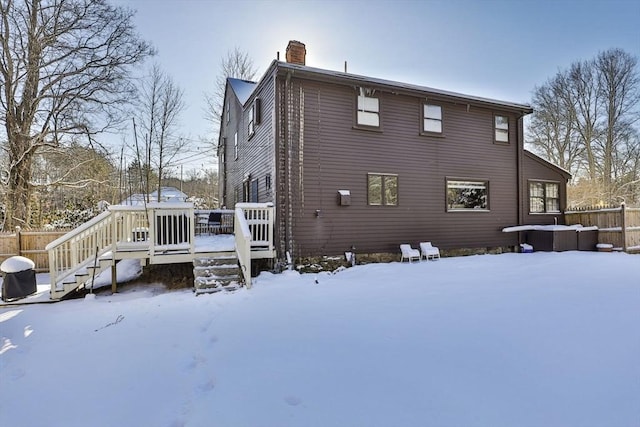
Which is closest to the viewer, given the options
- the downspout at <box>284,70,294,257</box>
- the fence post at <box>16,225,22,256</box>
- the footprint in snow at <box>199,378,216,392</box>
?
the footprint in snow at <box>199,378,216,392</box>

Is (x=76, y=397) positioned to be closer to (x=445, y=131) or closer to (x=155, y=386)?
(x=155, y=386)

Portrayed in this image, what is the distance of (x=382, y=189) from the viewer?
31.3ft

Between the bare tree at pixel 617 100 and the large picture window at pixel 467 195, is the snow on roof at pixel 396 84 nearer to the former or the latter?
the large picture window at pixel 467 195

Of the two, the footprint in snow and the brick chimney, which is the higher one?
the brick chimney

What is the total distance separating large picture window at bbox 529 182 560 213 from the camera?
12133 mm

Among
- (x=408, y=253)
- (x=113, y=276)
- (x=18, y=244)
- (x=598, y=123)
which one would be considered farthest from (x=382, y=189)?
(x=598, y=123)

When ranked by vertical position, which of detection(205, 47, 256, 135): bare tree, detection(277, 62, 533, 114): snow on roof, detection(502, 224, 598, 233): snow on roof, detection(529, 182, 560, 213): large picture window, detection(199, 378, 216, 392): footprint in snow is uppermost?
detection(205, 47, 256, 135): bare tree

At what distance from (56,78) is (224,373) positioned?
47.9ft

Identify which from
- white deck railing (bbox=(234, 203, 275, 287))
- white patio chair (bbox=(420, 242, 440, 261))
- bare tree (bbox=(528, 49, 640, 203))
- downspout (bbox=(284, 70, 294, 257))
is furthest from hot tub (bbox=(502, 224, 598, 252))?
bare tree (bbox=(528, 49, 640, 203))

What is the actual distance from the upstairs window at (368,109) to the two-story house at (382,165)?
29 millimetres

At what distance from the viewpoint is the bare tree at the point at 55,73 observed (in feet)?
38.6

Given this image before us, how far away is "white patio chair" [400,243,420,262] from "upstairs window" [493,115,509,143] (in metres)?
5.30

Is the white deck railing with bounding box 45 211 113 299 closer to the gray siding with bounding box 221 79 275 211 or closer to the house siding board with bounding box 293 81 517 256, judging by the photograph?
the gray siding with bounding box 221 79 275 211

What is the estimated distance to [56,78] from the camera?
12375mm
